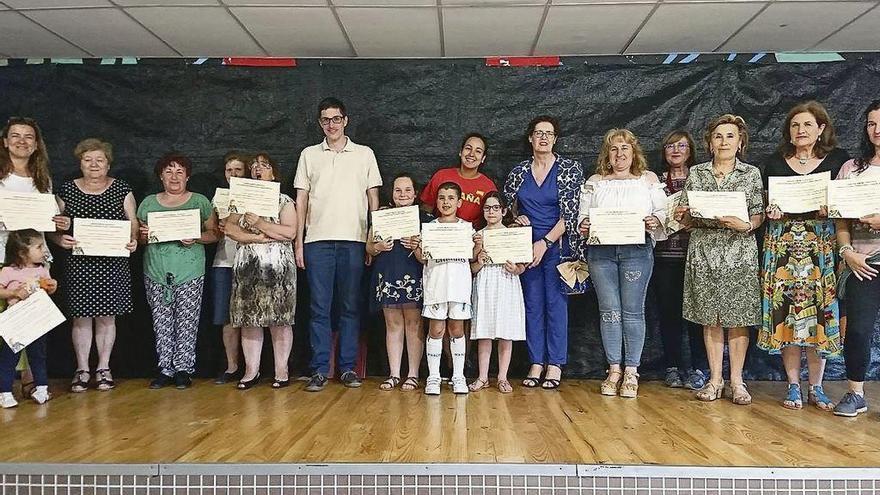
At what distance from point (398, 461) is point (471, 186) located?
2.06 metres

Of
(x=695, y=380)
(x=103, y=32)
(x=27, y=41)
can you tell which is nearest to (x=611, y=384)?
(x=695, y=380)

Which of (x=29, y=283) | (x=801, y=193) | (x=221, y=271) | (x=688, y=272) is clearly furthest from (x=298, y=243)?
(x=801, y=193)

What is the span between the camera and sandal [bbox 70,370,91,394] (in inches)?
156

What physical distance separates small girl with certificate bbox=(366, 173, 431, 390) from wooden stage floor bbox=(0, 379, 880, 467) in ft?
0.83

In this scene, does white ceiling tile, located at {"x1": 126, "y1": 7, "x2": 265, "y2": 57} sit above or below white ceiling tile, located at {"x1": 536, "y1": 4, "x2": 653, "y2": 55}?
above

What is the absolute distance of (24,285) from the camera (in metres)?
3.57

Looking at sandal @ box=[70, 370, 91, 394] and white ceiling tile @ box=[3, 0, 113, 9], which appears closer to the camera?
white ceiling tile @ box=[3, 0, 113, 9]

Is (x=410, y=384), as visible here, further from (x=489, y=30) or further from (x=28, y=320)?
(x=489, y=30)

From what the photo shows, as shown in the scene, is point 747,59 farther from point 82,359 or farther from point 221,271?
point 82,359

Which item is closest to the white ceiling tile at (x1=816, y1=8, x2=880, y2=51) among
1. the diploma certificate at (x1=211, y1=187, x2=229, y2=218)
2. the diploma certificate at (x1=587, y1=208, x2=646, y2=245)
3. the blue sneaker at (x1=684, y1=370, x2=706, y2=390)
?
the diploma certificate at (x1=587, y1=208, x2=646, y2=245)

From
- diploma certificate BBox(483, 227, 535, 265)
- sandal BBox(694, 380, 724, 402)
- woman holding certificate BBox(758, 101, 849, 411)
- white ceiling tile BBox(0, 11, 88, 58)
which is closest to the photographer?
woman holding certificate BBox(758, 101, 849, 411)

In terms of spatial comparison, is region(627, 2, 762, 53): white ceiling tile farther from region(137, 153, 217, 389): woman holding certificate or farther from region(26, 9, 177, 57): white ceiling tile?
region(26, 9, 177, 57): white ceiling tile

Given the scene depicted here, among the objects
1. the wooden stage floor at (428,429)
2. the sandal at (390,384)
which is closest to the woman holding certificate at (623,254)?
the wooden stage floor at (428,429)

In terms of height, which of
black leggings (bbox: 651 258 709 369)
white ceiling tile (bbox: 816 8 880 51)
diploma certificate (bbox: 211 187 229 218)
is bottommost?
black leggings (bbox: 651 258 709 369)
